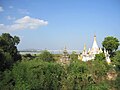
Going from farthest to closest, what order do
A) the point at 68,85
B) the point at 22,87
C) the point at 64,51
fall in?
the point at 64,51
the point at 68,85
the point at 22,87

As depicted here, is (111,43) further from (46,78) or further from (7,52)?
(46,78)

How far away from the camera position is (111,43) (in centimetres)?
3650

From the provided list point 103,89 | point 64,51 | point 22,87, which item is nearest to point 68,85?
point 103,89

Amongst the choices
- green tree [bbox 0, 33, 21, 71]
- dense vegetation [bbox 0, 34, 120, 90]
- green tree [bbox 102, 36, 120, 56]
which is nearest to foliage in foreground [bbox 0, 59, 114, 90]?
dense vegetation [bbox 0, 34, 120, 90]

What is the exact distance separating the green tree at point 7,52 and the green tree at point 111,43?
14.3 metres

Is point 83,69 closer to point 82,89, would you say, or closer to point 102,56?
point 82,89

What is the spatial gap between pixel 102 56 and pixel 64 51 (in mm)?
4999

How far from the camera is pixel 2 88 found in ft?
40.7

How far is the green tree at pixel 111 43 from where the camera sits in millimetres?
36469

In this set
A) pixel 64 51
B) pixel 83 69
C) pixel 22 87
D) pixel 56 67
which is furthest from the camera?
pixel 64 51

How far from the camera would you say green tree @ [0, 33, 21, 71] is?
17956 mm

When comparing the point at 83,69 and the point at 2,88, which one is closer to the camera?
the point at 2,88

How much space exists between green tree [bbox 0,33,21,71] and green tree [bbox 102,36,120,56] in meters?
14.3

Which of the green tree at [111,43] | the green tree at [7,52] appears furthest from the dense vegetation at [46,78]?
the green tree at [111,43]
